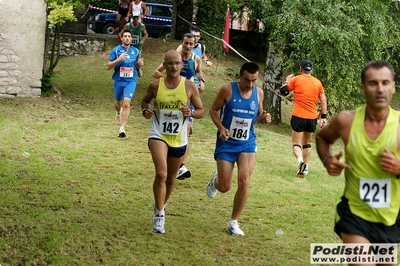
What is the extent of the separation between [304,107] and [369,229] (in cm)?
714

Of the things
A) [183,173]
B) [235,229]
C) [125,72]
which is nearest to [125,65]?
[125,72]

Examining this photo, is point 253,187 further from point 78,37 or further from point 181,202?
point 78,37

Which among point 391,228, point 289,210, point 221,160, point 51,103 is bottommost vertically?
point 51,103

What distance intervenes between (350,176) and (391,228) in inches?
19.2

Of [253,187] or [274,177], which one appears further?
[274,177]

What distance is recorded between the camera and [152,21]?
1222 inches

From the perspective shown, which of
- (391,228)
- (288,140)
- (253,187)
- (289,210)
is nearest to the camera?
(391,228)

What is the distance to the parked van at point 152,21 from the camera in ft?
102

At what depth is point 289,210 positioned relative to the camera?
9.73 meters

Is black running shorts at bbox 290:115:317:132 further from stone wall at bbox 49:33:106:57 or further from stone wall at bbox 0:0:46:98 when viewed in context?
stone wall at bbox 49:33:106:57

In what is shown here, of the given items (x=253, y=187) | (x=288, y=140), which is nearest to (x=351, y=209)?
(x=253, y=187)

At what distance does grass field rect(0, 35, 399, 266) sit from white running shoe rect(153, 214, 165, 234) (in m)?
0.08

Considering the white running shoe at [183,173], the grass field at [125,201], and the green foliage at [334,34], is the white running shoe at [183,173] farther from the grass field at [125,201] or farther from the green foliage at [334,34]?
the green foliage at [334,34]

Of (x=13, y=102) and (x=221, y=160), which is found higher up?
(x=221, y=160)
